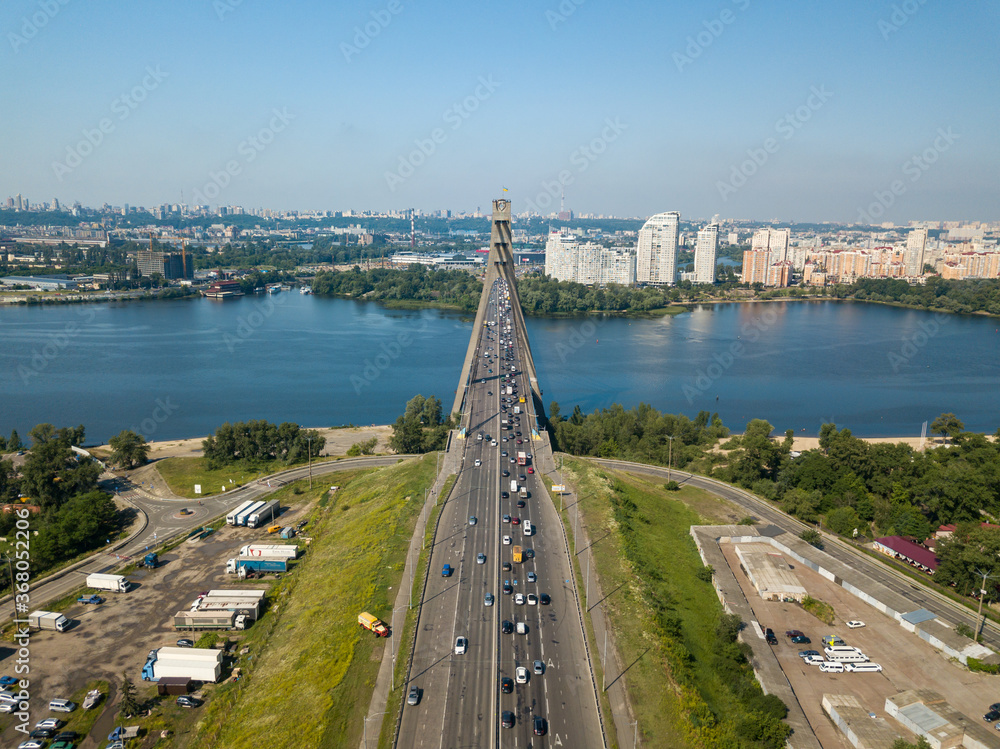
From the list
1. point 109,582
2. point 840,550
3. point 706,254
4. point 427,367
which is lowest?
point 109,582

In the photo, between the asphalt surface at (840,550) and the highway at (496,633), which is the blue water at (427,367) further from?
the highway at (496,633)

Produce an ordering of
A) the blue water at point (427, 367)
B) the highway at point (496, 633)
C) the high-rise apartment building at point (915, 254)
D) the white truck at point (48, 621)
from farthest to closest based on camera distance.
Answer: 1. the high-rise apartment building at point (915, 254)
2. the blue water at point (427, 367)
3. the white truck at point (48, 621)
4. the highway at point (496, 633)

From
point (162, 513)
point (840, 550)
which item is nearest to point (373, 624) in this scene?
point (162, 513)

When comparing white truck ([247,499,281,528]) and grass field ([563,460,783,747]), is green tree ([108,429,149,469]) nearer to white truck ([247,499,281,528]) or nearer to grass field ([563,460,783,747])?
white truck ([247,499,281,528])

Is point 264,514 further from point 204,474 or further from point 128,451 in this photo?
point 128,451

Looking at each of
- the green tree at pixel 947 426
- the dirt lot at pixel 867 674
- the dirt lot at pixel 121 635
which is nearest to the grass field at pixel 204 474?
the dirt lot at pixel 121 635
